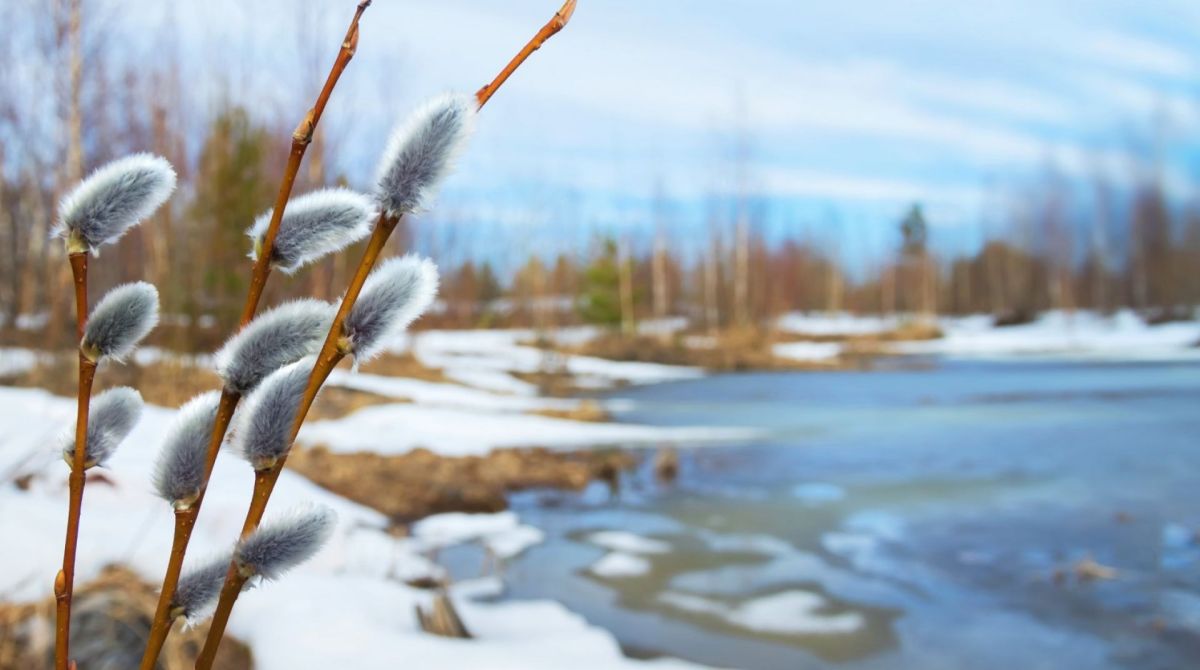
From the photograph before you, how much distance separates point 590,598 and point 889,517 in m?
2.74

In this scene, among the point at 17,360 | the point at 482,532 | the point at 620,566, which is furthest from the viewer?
the point at 17,360

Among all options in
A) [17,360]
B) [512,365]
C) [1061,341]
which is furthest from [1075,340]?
[17,360]

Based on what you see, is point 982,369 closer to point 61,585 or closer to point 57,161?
point 57,161

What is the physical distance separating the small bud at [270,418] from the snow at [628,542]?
4.93 metres

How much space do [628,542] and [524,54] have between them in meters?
5.22

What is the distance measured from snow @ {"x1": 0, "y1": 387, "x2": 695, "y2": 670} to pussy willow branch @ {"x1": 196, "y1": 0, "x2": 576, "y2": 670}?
4.86 feet

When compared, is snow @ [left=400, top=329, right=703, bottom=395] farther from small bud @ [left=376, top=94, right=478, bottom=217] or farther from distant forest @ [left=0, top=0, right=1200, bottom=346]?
small bud @ [left=376, top=94, right=478, bottom=217]

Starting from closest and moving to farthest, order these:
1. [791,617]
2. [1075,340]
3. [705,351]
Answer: [791,617] < [705,351] < [1075,340]

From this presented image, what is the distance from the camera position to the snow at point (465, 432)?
8.52 m

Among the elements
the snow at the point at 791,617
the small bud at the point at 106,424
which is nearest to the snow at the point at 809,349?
the snow at the point at 791,617

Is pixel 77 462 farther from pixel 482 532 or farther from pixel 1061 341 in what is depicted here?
pixel 1061 341

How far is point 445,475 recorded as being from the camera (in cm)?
720

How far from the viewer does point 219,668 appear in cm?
246

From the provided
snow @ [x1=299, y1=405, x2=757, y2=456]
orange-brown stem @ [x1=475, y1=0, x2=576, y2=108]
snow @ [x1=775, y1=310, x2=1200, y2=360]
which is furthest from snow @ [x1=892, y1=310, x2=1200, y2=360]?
orange-brown stem @ [x1=475, y1=0, x2=576, y2=108]
